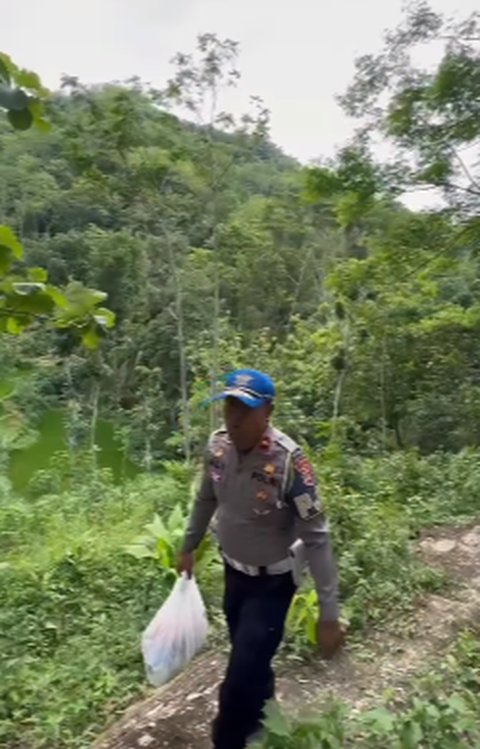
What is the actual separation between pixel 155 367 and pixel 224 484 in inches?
692

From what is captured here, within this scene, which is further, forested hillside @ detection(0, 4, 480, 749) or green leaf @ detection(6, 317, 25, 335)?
forested hillside @ detection(0, 4, 480, 749)

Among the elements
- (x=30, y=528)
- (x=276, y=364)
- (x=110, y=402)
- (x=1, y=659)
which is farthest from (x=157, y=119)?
(x=110, y=402)

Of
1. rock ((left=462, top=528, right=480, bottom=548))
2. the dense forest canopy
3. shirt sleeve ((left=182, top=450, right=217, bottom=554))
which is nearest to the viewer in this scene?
shirt sleeve ((left=182, top=450, right=217, bottom=554))

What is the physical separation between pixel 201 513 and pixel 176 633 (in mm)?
457

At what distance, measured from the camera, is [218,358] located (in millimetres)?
14852

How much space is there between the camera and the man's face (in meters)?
2.52

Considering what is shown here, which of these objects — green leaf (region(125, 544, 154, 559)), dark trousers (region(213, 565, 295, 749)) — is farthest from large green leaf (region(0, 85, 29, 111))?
green leaf (region(125, 544, 154, 559))

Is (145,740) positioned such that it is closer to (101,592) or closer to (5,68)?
(101,592)

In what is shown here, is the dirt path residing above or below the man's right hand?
below

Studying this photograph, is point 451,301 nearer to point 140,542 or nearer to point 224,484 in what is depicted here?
point 140,542

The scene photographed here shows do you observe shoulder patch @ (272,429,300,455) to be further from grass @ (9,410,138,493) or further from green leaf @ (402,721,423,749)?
grass @ (9,410,138,493)

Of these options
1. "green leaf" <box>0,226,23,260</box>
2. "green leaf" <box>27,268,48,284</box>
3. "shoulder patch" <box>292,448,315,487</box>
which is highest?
"green leaf" <box>0,226,23,260</box>

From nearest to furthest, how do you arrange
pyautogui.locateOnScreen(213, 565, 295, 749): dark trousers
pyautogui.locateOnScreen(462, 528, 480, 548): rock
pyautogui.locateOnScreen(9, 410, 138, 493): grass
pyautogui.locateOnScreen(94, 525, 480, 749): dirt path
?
1. pyautogui.locateOnScreen(213, 565, 295, 749): dark trousers
2. pyautogui.locateOnScreen(94, 525, 480, 749): dirt path
3. pyautogui.locateOnScreen(462, 528, 480, 548): rock
4. pyautogui.locateOnScreen(9, 410, 138, 493): grass

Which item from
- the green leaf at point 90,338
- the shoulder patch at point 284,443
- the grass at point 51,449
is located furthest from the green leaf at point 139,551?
the grass at point 51,449
